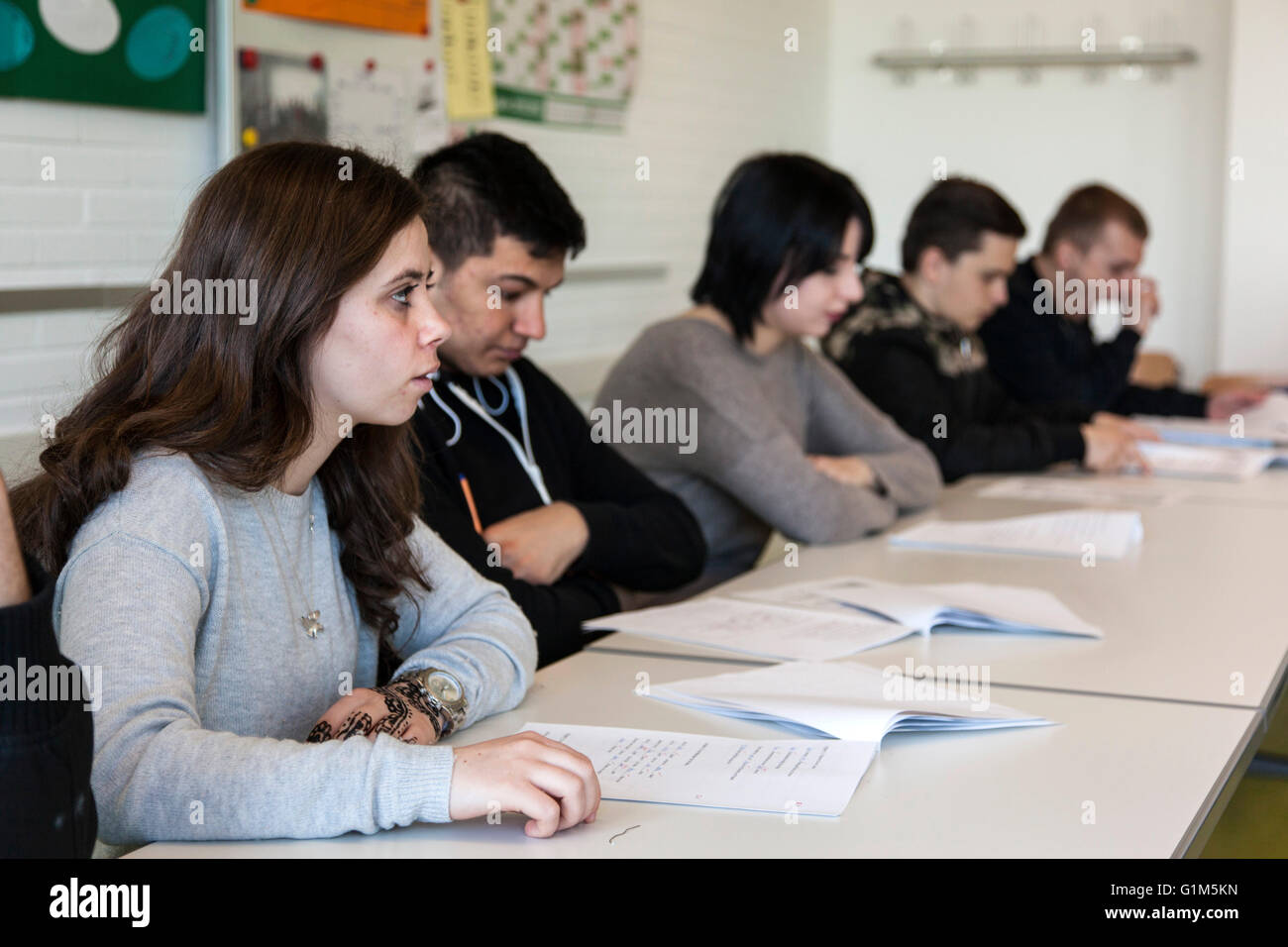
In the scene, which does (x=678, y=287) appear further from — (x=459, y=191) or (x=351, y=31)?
(x=459, y=191)

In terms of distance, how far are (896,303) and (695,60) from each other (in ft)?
6.52

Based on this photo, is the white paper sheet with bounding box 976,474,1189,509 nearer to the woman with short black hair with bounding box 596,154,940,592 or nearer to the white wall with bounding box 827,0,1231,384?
the woman with short black hair with bounding box 596,154,940,592

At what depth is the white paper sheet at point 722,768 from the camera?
3.50 feet

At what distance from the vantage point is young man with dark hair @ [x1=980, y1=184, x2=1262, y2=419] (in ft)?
11.8

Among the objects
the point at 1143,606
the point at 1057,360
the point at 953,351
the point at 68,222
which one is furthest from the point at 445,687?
the point at 1057,360

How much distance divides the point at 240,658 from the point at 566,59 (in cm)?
306

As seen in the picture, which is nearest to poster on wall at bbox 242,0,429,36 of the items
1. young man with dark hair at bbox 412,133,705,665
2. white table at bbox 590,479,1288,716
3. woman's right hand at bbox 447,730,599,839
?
young man with dark hair at bbox 412,133,705,665

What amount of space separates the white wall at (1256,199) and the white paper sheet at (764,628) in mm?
3615

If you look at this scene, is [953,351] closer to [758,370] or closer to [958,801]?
[758,370]

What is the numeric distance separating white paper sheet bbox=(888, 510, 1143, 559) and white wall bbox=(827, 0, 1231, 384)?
3225 millimetres

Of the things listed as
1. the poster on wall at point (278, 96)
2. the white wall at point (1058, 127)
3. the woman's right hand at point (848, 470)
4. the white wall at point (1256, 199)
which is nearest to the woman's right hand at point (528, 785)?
the woman's right hand at point (848, 470)

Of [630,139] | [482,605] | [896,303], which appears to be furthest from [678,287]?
[482,605]

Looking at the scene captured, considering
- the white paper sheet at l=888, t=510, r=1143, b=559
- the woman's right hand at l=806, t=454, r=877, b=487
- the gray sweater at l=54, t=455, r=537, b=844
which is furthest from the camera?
the woman's right hand at l=806, t=454, r=877, b=487
